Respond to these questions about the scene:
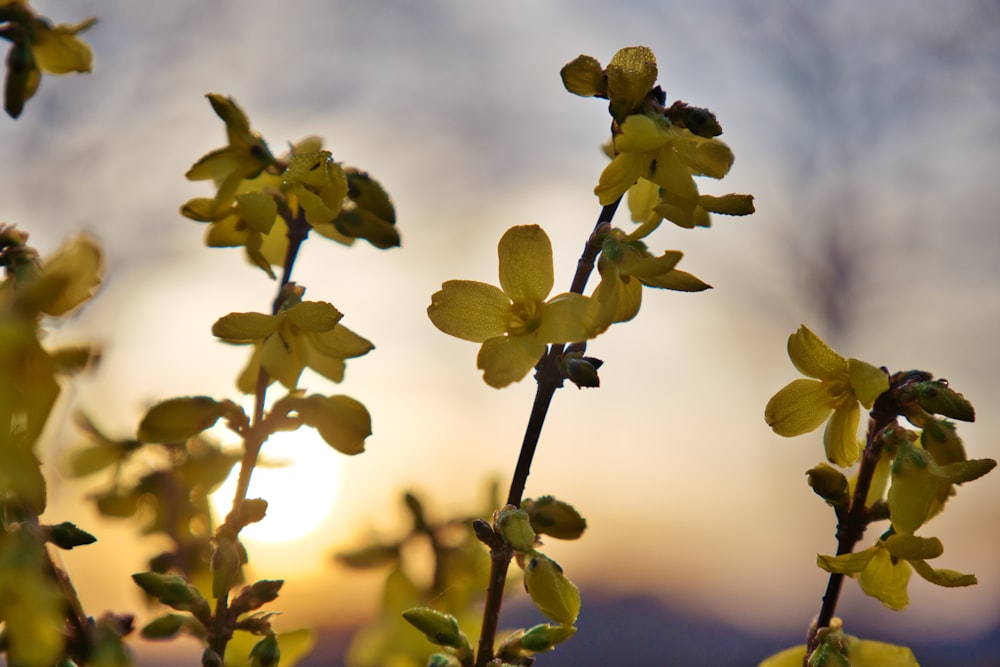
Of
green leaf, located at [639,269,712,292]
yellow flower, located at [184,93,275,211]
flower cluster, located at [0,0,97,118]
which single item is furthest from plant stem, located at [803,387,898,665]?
flower cluster, located at [0,0,97,118]

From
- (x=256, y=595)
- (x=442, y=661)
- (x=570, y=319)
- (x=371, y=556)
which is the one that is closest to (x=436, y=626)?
(x=442, y=661)

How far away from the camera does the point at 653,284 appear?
0.62 metres

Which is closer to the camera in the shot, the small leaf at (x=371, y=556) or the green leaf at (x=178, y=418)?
the green leaf at (x=178, y=418)

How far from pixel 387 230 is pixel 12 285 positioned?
280 mm

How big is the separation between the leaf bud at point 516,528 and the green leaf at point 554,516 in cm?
2

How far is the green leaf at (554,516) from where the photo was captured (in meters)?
A: 0.64

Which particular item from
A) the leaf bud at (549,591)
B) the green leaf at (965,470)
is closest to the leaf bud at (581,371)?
the leaf bud at (549,591)

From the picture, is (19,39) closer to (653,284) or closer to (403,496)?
(653,284)

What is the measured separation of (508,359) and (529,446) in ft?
0.19

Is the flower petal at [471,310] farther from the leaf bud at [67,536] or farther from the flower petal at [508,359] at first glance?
the leaf bud at [67,536]

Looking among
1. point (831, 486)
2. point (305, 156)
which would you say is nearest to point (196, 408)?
point (305, 156)

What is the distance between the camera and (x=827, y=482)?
2.07 feet

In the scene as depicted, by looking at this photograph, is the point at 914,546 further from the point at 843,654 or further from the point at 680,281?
the point at 680,281

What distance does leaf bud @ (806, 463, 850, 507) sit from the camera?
0.63 m
